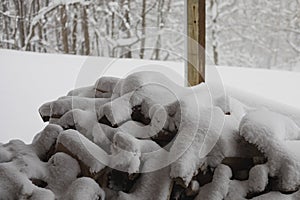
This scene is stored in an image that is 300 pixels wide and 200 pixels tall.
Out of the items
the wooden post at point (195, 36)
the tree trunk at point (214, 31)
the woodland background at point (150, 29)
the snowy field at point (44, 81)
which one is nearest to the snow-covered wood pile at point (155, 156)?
the wooden post at point (195, 36)

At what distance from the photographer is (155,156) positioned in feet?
3.38

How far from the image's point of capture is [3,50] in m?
3.37

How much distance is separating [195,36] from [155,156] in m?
1.68

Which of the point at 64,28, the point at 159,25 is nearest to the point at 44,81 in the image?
the point at 64,28

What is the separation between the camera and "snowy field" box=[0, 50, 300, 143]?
10.1ft

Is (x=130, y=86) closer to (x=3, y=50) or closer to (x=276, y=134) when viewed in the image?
(x=276, y=134)

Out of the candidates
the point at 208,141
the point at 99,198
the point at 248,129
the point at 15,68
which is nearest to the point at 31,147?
the point at 99,198

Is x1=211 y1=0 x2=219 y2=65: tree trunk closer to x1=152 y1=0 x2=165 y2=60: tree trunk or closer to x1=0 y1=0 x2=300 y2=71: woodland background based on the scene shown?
x1=0 y1=0 x2=300 y2=71: woodland background

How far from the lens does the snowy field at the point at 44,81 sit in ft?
10.1

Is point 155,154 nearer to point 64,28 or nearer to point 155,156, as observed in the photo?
point 155,156

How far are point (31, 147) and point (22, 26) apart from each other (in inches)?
102

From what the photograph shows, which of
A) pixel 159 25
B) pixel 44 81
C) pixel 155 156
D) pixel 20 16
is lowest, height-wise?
pixel 44 81

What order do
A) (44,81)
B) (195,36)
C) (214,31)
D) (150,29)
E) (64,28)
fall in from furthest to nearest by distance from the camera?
(214,31), (150,29), (64,28), (44,81), (195,36)

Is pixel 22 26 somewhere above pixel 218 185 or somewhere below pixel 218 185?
above
